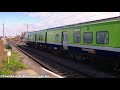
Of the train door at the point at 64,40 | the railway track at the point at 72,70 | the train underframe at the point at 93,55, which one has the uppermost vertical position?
the train door at the point at 64,40

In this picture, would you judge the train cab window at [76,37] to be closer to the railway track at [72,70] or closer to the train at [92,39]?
the train at [92,39]

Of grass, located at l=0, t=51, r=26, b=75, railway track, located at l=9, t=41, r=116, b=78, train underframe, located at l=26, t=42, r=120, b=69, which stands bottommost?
railway track, located at l=9, t=41, r=116, b=78

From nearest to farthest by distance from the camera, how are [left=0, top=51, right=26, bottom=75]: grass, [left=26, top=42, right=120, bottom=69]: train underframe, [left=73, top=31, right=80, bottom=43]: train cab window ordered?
1. [left=0, top=51, right=26, bottom=75]: grass
2. [left=26, top=42, right=120, bottom=69]: train underframe
3. [left=73, top=31, right=80, bottom=43]: train cab window

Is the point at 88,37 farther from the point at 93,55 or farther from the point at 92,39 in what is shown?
the point at 93,55

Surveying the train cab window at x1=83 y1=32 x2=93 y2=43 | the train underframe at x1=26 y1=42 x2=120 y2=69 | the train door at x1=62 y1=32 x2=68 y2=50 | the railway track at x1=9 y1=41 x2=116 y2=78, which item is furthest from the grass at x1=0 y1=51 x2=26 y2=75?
the train door at x1=62 y1=32 x2=68 y2=50

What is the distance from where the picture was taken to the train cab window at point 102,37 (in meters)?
14.4

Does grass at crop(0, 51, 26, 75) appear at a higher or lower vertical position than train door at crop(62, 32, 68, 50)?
lower

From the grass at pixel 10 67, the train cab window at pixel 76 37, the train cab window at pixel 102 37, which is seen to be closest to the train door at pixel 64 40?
the train cab window at pixel 76 37

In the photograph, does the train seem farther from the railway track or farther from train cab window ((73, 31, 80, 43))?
the railway track

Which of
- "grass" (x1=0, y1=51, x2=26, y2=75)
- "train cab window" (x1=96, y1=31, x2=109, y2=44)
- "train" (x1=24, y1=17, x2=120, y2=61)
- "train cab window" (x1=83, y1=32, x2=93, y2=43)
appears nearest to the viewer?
"grass" (x1=0, y1=51, x2=26, y2=75)

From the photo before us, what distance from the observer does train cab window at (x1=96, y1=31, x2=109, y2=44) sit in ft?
47.3

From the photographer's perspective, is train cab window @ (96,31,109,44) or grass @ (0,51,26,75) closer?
grass @ (0,51,26,75)
